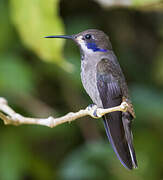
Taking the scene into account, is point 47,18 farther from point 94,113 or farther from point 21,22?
point 94,113

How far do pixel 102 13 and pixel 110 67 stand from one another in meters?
2.23

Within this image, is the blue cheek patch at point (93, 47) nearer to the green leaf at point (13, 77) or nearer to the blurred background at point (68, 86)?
the blurred background at point (68, 86)

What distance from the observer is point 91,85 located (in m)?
2.57

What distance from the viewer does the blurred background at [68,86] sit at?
2594 millimetres

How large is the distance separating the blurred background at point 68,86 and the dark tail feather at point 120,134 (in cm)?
54

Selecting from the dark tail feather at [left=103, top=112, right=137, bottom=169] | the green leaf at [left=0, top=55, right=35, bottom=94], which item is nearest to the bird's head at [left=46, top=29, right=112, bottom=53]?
the dark tail feather at [left=103, top=112, right=137, bottom=169]

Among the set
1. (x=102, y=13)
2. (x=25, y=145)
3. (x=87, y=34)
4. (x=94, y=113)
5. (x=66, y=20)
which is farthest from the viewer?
(x=102, y=13)

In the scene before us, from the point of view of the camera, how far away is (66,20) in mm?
4355

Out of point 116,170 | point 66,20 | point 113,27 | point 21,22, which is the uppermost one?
point 21,22

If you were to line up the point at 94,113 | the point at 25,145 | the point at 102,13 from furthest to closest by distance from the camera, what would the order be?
1. the point at 102,13
2. the point at 25,145
3. the point at 94,113

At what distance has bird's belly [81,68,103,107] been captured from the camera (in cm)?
256

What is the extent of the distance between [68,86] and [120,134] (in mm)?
1813

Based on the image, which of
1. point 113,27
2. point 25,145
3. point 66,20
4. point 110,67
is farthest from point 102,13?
point 110,67

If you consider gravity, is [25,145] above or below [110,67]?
below
